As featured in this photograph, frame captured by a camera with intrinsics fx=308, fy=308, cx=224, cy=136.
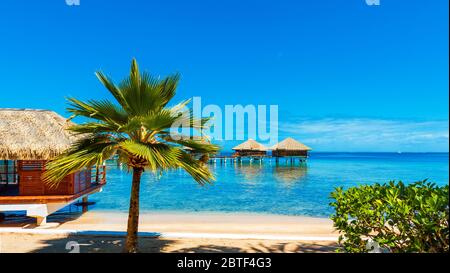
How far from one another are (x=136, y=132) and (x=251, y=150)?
51791 mm

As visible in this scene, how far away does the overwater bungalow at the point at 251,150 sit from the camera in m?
56.2

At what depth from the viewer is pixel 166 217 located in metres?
14.5

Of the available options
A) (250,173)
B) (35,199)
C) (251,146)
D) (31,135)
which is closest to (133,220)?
(35,199)

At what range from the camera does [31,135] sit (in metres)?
9.62

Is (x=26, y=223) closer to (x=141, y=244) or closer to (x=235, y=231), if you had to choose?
(x=141, y=244)

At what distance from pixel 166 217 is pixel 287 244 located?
878cm

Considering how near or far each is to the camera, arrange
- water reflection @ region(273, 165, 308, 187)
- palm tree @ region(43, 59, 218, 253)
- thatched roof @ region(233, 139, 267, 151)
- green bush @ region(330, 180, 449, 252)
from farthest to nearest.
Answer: thatched roof @ region(233, 139, 267, 151) → water reflection @ region(273, 165, 308, 187) → palm tree @ region(43, 59, 218, 253) → green bush @ region(330, 180, 449, 252)

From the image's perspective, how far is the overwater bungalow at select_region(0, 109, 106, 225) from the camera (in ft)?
30.3

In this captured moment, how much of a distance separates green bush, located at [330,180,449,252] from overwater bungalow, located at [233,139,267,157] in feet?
171

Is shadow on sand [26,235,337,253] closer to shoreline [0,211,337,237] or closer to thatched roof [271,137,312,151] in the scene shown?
shoreline [0,211,337,237]

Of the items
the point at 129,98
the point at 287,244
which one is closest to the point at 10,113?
the point at 129,98

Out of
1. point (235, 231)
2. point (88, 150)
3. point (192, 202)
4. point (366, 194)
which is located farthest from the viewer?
point (192, 202)

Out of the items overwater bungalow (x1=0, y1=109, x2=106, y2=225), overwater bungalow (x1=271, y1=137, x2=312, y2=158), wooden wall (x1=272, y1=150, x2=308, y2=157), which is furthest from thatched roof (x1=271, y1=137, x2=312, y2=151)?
overwater bungalow (x1=0, y1=109, x2=106, y2=225)

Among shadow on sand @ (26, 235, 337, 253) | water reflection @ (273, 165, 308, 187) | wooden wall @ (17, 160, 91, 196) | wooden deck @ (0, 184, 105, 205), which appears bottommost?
water reflection @ (273, 165, 308, 187)
